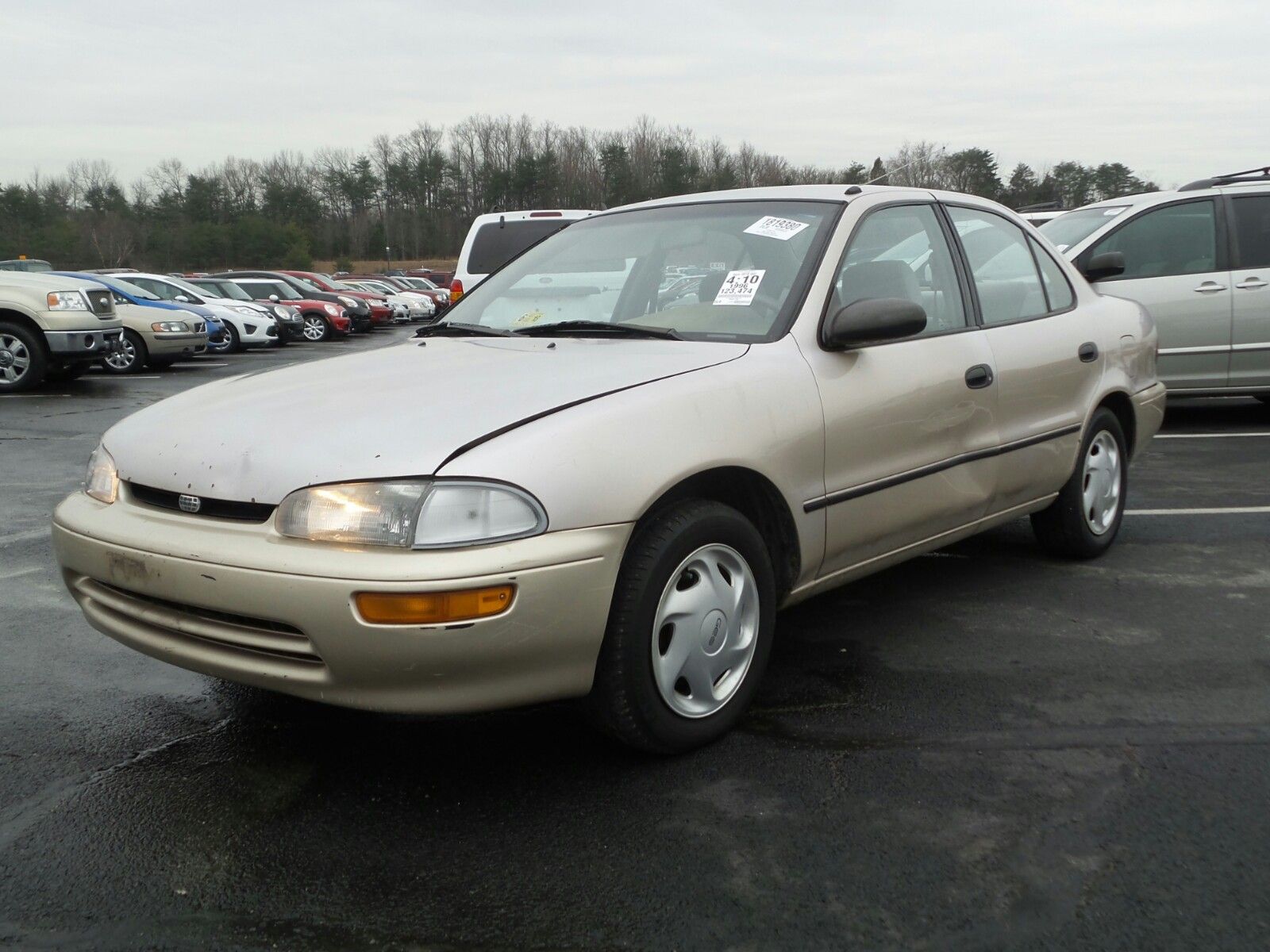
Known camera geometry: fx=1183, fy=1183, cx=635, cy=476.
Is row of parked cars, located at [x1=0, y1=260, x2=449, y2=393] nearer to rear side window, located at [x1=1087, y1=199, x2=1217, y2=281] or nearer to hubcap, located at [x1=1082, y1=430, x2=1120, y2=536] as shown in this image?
hubcap, located at [x1=1082, y1=430, x2=1120, y2=536]

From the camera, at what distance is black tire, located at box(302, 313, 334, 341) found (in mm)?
25781

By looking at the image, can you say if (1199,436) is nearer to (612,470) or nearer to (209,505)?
(612,470)

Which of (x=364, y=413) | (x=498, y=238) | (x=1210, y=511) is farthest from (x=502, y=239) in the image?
(x=364, y=413)

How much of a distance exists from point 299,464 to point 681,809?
1.20 meters

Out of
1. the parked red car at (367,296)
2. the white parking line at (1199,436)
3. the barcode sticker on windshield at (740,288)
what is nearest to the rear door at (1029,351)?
the barcode sticker on windshield at (740,288)

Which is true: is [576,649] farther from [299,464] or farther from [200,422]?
[200,422]

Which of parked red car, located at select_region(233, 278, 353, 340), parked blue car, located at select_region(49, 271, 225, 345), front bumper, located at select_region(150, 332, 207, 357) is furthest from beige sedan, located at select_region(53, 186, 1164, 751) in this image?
parked red car, located at select_region(233, 278, 353, 340)

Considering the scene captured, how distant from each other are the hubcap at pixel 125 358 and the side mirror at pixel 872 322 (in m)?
14.7

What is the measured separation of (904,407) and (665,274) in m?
0.91

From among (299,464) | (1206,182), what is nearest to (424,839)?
(299,464)

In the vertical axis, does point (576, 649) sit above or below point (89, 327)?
below

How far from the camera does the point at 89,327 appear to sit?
13.1 metres

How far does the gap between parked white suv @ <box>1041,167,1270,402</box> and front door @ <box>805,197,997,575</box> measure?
5.02 m

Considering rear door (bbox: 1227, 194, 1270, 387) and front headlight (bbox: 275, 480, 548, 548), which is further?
rear door (bbox: 1227, 194, 1270, 387)
